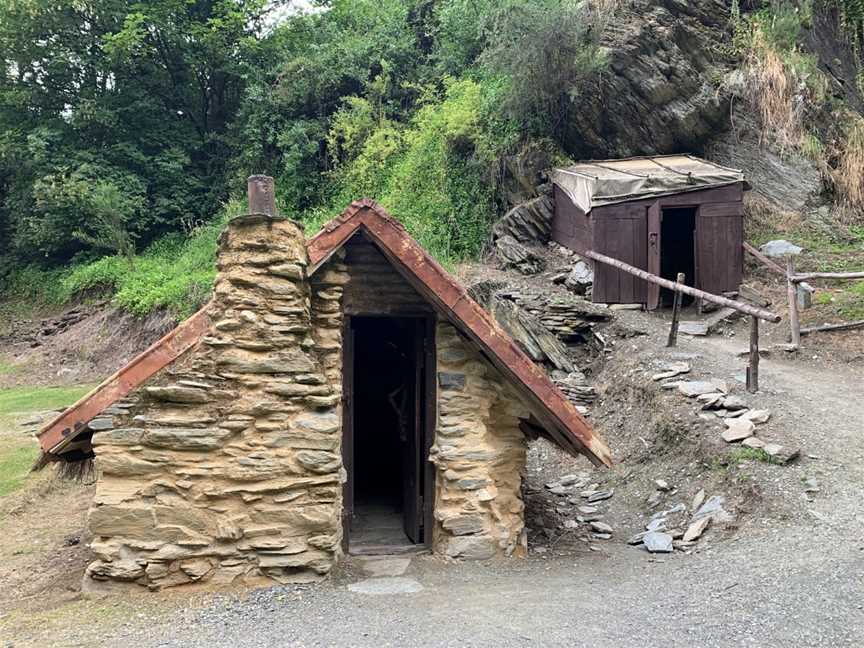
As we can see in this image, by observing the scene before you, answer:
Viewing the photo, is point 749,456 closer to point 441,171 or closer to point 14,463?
point 14,463

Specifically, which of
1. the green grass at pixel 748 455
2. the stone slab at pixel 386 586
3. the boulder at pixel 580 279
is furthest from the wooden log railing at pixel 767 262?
the stone slab at pixel 386 586

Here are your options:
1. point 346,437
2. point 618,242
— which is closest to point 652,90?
point 618,242

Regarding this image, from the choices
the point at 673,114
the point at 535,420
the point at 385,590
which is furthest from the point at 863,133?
the point at 385,590

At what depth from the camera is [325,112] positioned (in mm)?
21219

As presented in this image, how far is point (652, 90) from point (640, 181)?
11.3ft

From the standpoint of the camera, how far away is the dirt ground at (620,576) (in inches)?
177

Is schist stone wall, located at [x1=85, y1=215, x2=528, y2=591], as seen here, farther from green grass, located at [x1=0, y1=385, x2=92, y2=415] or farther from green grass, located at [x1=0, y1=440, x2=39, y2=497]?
green grass, located at [x1=0, y1=385, x2=92, y2=415]

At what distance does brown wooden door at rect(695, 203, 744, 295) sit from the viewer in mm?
12891

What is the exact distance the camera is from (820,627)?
4.46 metres

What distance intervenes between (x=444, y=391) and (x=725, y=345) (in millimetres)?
6943

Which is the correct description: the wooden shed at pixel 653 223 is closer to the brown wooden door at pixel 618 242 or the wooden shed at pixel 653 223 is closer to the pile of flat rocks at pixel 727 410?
the brown wooden door at pixel 618 242

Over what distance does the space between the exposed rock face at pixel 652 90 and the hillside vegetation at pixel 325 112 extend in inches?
2.0

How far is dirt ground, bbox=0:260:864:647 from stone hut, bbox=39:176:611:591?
0.30m

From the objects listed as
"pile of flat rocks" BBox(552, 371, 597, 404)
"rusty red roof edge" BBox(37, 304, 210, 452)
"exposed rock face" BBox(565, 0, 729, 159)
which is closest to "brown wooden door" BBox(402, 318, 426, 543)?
"rusty red roof edge" BBox(37, 304, 210, 452)
